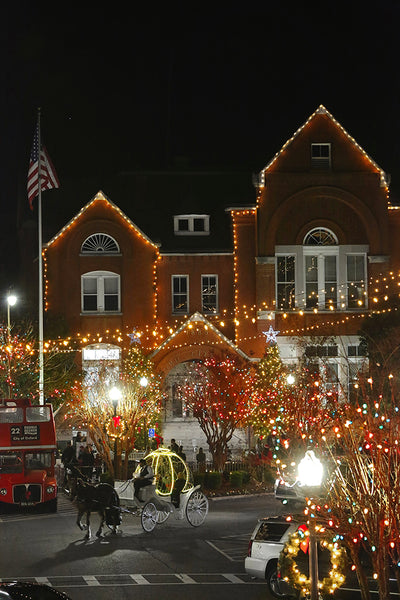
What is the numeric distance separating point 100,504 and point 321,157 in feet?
90.5

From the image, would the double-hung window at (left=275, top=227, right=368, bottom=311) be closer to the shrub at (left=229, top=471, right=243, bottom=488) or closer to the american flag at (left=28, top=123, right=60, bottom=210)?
the shrub at (left=229, top=471, right=243, bottom=488)

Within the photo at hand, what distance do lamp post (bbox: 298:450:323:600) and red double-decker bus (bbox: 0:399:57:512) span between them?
693 inches

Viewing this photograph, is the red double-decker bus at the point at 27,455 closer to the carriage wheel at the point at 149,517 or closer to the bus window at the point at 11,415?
the bus window at the point at 11,415

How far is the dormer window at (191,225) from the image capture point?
53.4 metres

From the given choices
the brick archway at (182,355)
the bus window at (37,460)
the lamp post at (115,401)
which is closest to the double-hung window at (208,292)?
the brick archway at (182,355)

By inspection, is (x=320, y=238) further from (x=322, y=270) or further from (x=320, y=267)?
(x=322, y=270)

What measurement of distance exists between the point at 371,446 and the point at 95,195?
3690cm

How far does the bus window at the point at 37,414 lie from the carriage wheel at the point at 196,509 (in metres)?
8.45

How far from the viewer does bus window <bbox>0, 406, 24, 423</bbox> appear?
35.9 metres

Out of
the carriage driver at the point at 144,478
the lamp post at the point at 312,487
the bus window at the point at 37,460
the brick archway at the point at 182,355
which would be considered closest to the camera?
the lamp post at the point at 312,487

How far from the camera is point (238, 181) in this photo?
5631cm

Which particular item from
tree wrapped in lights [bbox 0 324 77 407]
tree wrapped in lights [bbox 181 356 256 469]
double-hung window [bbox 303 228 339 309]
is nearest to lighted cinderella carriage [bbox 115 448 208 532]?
tree wrapped in lights [bbox 181 356 256 469]

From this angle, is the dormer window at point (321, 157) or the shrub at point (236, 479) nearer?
the shrub at point (236, 479)

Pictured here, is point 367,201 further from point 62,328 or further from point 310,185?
point 62,328
